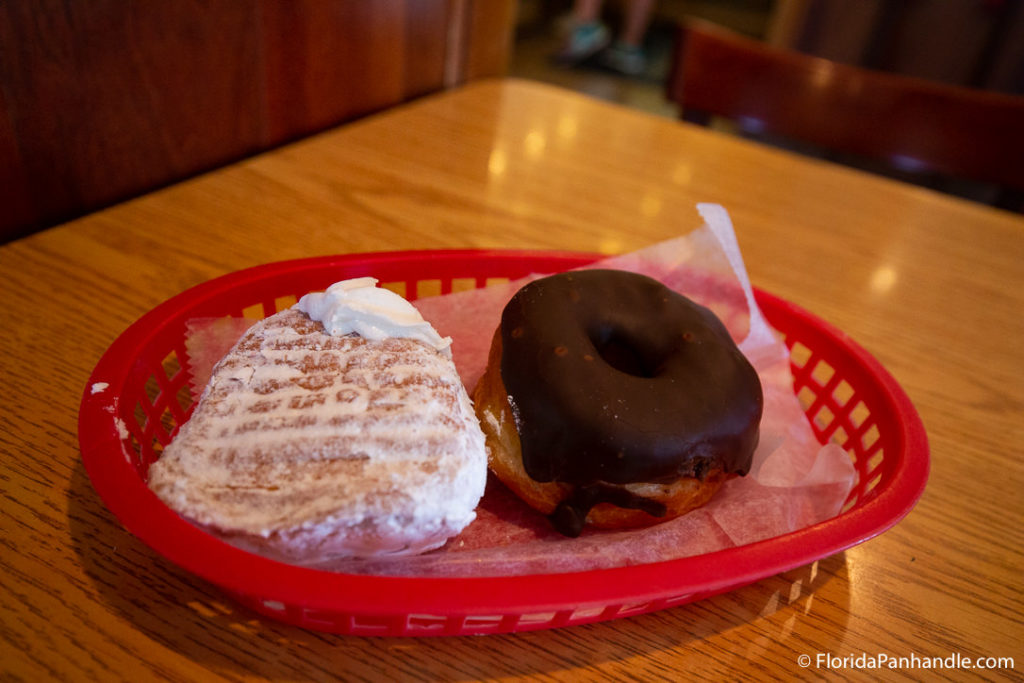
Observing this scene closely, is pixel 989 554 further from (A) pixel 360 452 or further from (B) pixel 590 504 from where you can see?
(A) pixel 360 452

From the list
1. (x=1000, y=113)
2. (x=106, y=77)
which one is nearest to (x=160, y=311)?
(x=106, y=77)

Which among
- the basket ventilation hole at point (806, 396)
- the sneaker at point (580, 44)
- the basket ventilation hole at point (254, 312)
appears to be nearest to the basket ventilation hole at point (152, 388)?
the basket ventilation hole at point (254, 312)

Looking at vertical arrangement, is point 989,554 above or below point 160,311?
below

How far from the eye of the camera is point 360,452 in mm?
528

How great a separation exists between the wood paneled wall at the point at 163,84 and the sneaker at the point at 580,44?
139 inches

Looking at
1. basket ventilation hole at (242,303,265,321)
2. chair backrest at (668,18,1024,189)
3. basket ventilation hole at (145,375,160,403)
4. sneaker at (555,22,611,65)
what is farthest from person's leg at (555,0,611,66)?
basket ventilation hole at (145,375,160,403)

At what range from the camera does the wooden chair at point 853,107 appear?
1.47m

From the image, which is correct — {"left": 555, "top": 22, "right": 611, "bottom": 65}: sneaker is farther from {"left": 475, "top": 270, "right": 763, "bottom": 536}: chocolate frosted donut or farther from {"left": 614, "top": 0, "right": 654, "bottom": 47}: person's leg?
{"left": 475, "top": 270, "right": 763, "bottom": 536}: chocolate frosted donut

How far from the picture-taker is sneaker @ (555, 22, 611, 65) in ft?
15.3

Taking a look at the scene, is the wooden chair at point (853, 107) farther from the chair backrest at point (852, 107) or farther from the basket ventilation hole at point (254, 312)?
the basket ventilation hole at point (254, 312)

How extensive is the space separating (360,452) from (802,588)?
413 millimetres

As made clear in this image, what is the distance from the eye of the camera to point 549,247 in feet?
3.51

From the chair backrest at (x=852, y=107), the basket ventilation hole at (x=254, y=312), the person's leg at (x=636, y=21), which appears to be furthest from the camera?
the person's leg at (x=636, y=21)

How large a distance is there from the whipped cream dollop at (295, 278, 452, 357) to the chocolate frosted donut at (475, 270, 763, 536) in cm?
9
